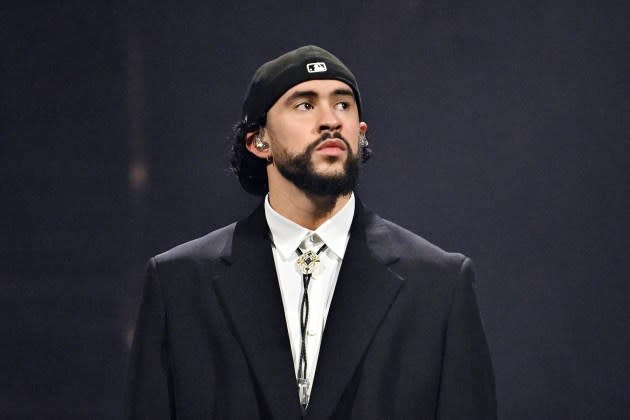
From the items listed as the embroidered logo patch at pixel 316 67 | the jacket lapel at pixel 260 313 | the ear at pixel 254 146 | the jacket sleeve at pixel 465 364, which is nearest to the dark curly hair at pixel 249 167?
the ear at pixel 254 146

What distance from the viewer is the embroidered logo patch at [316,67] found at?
2.01 metres

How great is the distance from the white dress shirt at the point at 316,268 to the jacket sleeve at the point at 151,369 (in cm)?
26

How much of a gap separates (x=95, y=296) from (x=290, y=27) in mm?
928

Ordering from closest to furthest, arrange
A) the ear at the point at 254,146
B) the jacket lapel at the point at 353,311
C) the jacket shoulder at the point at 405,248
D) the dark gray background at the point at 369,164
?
the jacket lapel at the point at 353,311
the jacket shoulder at the point at 405,248
the ear at the point at 254,146
the dark gray background at the point at 369,164

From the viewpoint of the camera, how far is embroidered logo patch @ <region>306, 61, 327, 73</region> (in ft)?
6.61

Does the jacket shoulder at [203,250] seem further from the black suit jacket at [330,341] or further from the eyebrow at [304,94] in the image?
the eyebrow at [304,94]

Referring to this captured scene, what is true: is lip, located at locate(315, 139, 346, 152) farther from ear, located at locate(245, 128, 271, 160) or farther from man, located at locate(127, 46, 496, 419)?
ear, located at locate(245, 128, 271, 160)

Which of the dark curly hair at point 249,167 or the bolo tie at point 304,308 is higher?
the dark curly hair at point 249,167

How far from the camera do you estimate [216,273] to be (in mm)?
2008

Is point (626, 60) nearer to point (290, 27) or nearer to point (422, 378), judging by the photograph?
point (290, 27)

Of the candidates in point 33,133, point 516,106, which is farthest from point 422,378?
point 33,133

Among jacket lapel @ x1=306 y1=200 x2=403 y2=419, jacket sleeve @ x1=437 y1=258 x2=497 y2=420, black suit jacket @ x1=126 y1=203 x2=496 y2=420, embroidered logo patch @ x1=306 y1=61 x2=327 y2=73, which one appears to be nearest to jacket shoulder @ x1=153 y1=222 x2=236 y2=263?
black suit jacket @ x1=126 y1=203 x2=496 y2=420

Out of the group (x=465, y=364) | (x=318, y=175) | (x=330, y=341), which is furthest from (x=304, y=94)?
(x=465, y=364)

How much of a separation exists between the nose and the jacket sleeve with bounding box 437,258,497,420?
15.3 inches
